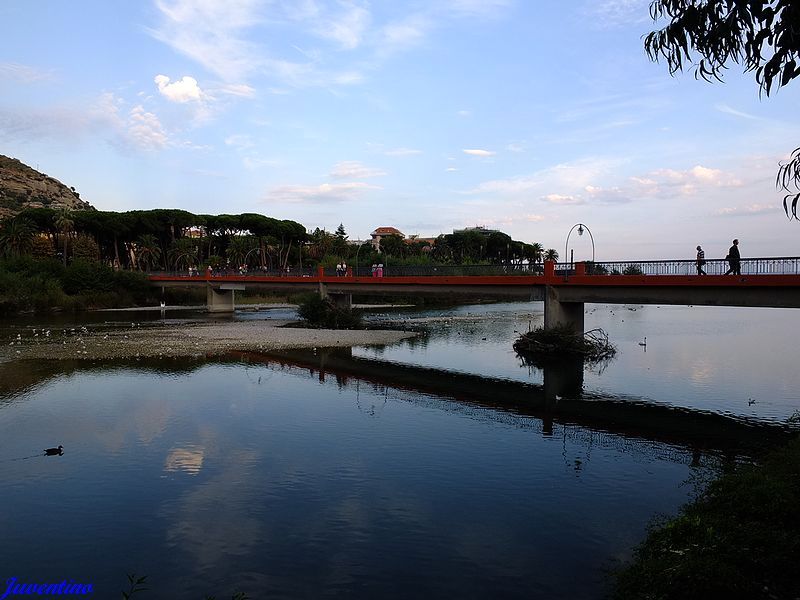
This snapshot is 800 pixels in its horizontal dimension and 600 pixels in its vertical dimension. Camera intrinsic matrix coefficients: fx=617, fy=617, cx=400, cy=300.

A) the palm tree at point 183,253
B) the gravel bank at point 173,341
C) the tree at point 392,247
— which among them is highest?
the tree at point 392,247

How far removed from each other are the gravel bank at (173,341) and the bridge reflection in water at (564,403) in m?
5.08

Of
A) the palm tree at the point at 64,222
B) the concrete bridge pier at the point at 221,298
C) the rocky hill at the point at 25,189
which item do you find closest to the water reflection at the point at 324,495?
the concrete bridge pier at the point at 221,298

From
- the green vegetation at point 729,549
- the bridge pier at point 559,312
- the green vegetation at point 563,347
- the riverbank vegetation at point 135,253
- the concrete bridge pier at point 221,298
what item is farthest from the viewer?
the concrete bridge pier at point 221,298

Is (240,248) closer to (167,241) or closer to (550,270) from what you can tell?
(167,241)

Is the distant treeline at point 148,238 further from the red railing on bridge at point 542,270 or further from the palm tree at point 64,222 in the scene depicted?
the red railing on bridge at point 542,270

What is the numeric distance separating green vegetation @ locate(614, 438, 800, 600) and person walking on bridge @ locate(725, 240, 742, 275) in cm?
2250

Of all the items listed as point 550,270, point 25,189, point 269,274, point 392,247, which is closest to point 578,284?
point 550,270

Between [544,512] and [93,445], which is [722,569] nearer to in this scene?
[544,512]

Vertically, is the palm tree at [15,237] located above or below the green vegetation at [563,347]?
above

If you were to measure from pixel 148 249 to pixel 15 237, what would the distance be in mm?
23885

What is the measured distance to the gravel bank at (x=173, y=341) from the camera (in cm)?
4097

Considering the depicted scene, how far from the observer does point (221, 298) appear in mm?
93500

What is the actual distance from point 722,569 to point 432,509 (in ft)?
21.3

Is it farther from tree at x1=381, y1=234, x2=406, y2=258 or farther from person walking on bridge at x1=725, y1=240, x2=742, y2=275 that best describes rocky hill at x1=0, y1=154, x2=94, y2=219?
person walking on bridge at x1=725, y1=240, x2=742, y2=275
